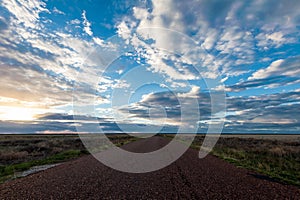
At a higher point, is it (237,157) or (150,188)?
(237,157)

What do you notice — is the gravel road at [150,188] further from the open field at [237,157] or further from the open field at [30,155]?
the open field at [30,155]

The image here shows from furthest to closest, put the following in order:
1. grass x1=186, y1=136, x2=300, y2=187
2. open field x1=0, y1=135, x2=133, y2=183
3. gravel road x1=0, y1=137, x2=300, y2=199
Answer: open field x1=0, y1=135, x2=133, y2=183
grass x1=186, y1=136, x2=300, y2=187
gravel road x1=0, y1=137, x2=300, y2=199

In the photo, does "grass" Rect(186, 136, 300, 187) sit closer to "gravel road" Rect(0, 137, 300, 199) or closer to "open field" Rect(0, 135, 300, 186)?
"open field" Rect(0, 135, 300, 186)

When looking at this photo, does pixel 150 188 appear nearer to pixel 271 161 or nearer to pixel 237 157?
pixel 271 161

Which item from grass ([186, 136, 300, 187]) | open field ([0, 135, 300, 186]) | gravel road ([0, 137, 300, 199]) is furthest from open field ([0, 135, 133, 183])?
grass ([186, 136, 300, 187])

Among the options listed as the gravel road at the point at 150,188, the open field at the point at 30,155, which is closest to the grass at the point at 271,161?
the gravel road at the point at 150,188

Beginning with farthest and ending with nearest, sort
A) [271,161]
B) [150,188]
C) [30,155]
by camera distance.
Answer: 1. [30,155]
2. [271,161]
3. [150,188]

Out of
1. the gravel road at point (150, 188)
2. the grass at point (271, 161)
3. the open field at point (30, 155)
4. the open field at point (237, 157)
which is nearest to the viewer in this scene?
the gravel road at point (150, 188)

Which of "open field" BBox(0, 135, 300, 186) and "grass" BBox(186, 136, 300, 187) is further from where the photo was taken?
"open field" BBox(0, 135, 300, 186)

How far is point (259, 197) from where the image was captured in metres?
7.20

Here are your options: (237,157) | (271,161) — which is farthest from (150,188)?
(237,157)

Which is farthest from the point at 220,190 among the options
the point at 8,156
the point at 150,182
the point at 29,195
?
the point at 8,156

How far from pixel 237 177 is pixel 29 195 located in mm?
8536

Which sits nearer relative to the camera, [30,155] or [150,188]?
[150,188]
